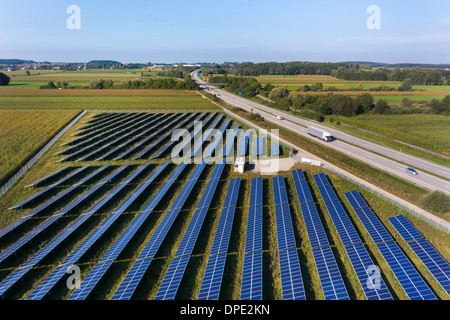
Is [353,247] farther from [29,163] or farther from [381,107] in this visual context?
[381,107]

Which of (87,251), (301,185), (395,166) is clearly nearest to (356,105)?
(395,166)

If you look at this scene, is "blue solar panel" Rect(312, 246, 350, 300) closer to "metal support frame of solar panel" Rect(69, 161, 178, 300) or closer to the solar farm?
the solar farm

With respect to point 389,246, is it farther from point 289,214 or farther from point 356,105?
point 356,105

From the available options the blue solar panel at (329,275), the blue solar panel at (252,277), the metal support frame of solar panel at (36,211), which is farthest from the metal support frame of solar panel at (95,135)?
the blue solar panel at (329,275)

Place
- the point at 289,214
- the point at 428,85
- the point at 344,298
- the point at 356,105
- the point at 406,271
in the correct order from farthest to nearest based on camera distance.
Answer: the point at 428,85
the point at 356,105
the point at 289,214
the point at 406,271
the point at 344,298

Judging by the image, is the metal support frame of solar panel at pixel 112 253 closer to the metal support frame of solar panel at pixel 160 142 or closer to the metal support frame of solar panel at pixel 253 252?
the metal support frame of solar panel at pixel 253 252
